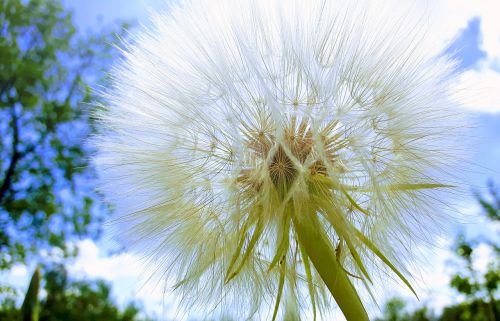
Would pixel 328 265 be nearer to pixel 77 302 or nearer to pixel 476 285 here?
pixel 476 285

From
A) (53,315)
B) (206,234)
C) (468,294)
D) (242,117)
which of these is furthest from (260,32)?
(53,315)

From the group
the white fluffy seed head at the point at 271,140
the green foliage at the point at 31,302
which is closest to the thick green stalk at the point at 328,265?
the white fluffy seed head at the point at 271,140

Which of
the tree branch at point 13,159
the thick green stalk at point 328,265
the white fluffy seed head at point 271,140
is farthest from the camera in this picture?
the tree branch at point 13,159

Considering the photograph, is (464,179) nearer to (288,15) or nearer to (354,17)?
(354,17)

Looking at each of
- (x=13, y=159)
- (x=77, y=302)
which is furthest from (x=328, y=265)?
(x=77, y=302)

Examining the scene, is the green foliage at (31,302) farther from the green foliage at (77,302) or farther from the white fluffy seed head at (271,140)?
the green foliage at (77,302)

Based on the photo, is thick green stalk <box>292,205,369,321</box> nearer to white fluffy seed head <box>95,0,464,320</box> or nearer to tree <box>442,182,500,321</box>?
white fluffy seed head <box>95,0,464,320</box>
